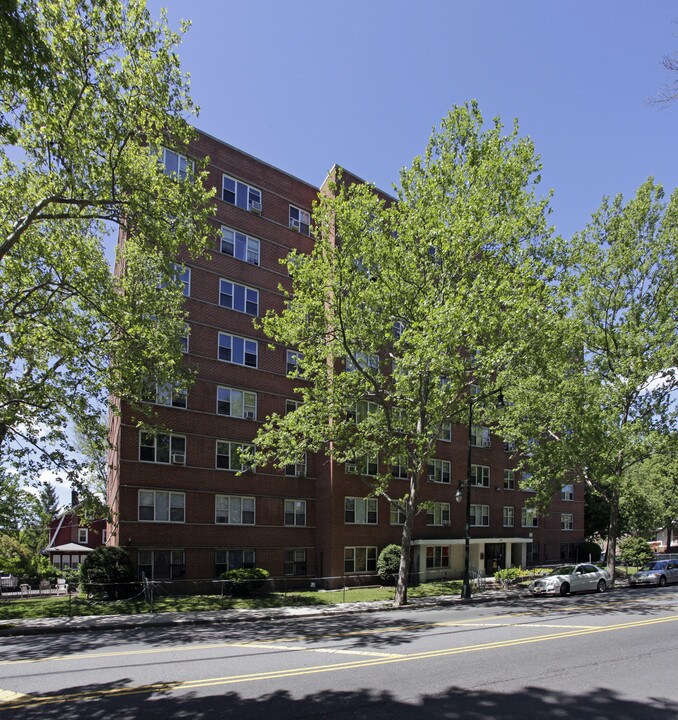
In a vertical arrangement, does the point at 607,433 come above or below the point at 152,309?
below

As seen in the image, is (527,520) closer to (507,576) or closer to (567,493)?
(567,493)

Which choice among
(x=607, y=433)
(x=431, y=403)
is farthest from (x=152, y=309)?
(x=607, y=433)

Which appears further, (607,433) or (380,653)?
(607,433)

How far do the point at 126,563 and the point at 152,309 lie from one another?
1073 cm

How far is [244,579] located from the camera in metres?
25.3

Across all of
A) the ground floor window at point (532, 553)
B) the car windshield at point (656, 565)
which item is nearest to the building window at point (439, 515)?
the car windshield at point (656, 565)

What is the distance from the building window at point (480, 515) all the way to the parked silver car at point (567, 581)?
1252 cm

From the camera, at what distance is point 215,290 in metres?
30.1

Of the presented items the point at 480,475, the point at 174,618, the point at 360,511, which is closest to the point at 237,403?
Result: the point at 360,511

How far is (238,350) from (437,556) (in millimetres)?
18103

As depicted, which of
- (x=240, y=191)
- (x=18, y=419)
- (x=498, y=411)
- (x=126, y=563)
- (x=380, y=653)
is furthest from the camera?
(x=240, y=191)

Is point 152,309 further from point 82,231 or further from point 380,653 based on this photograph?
point 380,653

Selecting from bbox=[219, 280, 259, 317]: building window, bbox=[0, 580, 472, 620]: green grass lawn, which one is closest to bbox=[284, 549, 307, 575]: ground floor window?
bbox=[0, 580, 472, 620]: green grass lawn

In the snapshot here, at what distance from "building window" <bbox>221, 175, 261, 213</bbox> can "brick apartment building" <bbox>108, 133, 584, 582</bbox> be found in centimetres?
7
